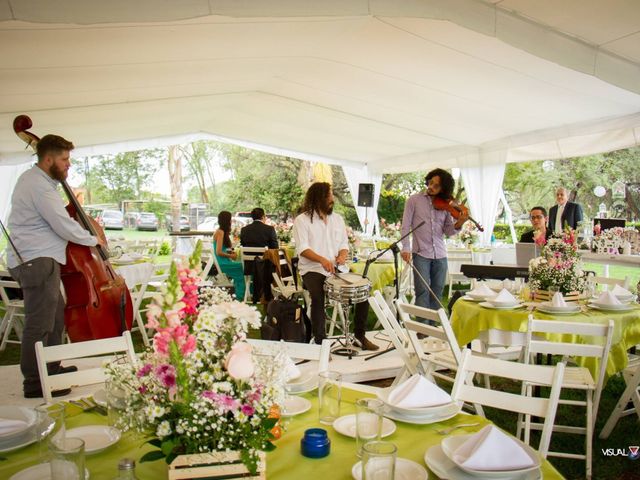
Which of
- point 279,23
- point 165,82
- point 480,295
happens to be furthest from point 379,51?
point 480,295

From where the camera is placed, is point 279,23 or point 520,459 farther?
point 279,23

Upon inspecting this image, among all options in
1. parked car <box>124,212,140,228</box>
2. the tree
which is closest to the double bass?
parked car <box>124,212,140,228</box>

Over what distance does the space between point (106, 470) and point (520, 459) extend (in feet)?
3.64

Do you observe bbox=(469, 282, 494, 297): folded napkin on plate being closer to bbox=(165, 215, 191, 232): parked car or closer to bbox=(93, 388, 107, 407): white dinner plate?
bbox=(93, 388, 107, 407): white dinner plate

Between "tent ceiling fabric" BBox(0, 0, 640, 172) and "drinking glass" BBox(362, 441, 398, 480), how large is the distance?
2626 millimetres

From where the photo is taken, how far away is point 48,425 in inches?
61.8

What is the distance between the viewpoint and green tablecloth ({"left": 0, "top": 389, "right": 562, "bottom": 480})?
4.72 ft

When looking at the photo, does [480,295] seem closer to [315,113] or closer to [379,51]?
[379,51]

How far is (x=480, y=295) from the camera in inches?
159

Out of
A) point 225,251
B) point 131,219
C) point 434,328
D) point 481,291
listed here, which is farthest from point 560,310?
point 131,219

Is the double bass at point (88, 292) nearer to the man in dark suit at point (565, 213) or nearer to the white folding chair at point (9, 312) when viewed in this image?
the white folding chair at point (9, 312)

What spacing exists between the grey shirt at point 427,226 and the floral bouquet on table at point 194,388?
13.6 feet

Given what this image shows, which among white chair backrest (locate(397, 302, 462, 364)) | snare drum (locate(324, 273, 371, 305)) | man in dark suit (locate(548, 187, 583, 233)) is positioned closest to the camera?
white chair backrest (locate(397, 302, 462, 364))

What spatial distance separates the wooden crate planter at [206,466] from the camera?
49.3 inches
